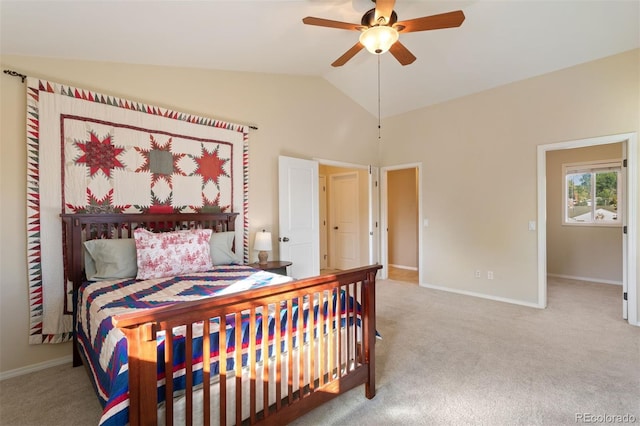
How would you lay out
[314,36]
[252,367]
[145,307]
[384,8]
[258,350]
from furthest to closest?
[314,36] < [384,8] < [145,307] < [258,350] < [252,367]

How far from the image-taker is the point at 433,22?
2.09m

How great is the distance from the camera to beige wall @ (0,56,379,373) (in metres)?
2.24

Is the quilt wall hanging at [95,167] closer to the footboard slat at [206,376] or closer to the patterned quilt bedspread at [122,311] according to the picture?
the patterned quilt bedspread at [122,311]

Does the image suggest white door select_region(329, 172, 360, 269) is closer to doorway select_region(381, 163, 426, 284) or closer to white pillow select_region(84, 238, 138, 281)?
doorway select_region(381, 163, 426, 284)

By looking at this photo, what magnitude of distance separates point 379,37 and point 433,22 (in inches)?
15.6

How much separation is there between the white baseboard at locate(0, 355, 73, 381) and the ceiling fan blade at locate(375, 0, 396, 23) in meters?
3.71

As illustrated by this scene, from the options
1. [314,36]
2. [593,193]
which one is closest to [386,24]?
[314,36]

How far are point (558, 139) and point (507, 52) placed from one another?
4.09ft

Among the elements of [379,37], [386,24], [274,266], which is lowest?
[274,266]

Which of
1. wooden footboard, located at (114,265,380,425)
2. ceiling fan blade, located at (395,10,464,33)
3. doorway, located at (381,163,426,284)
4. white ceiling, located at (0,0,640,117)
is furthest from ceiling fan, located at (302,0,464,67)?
doorway, located at (381,163,426,284)

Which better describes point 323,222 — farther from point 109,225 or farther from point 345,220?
point 109,225

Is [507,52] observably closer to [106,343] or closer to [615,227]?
[615,227]

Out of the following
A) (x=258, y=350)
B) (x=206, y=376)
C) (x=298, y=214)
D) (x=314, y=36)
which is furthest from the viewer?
(x=298, y=214)

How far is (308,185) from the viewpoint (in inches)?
164
